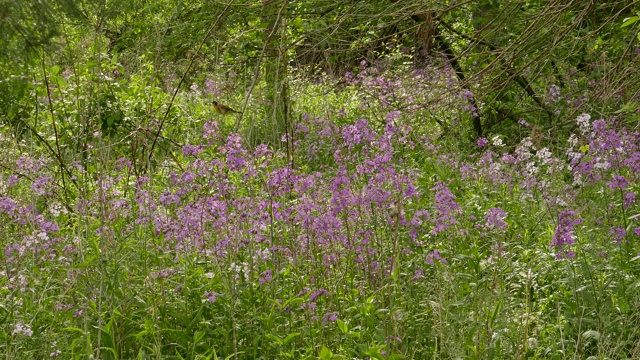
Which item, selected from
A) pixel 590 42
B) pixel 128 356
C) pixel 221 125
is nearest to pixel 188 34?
pixel 221 125

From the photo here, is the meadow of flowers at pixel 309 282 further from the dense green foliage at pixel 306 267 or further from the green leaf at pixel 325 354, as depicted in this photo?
the green leaf at pixel 325 354

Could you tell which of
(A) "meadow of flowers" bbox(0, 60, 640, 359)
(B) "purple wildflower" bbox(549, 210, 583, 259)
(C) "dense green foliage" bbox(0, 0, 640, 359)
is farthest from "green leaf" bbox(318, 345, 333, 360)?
(B) "purple wildflower" bbox(549, 210, 583, 259)

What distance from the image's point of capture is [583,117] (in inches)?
150

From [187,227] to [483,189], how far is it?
2.18 m

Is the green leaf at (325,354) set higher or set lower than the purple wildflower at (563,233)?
lower

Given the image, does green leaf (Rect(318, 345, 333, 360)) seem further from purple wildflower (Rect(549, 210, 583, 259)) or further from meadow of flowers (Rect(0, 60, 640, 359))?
purple wildflower (Rect(549, 210, 583, 259))

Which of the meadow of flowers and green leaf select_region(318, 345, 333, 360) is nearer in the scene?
green leaf select_region(318, 345, 333, 360)

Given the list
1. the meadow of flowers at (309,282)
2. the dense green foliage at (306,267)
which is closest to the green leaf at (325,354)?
the dense green foliage at (306,267)

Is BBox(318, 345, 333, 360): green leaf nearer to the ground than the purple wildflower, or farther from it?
nearer to the ground

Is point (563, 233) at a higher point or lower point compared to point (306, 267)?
lower

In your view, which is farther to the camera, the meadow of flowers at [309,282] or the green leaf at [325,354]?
the meadow of flowers at [309,282]

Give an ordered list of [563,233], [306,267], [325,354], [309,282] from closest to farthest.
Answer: [325,354] → [563,233] → [309,282] → [306,267]

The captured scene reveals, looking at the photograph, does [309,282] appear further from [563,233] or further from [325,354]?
[563,233]

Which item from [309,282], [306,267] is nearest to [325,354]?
[309,282]
